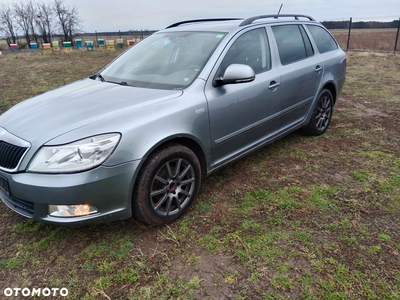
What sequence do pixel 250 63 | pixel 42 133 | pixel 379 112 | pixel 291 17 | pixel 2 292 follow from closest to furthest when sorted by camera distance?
pixel 2 292 < pixel 42 133 < pixel 250 63 < pixel 291 17 < pixel 379 112

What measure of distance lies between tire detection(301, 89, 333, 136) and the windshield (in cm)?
203

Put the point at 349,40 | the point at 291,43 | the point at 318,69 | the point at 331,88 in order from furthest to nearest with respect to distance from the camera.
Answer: the point at 349,40, the point at 331,88, the point at 318,69, the point at 291,43

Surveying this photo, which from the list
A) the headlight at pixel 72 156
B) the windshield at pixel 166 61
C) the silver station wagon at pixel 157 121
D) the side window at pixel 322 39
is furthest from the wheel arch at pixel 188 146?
the side window at pixel 322 39

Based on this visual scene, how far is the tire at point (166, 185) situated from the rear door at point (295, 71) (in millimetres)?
1569

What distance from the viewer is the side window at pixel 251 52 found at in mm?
3172

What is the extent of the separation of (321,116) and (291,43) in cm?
127

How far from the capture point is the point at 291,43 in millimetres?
3992

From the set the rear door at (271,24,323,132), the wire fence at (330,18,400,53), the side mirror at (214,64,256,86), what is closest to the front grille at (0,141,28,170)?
the side mirror at (214,64,256,86)

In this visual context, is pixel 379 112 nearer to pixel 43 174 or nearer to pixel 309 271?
pixel 309 271

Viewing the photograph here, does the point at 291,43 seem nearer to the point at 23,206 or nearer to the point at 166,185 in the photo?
the point at 166,185

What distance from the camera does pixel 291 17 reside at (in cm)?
436

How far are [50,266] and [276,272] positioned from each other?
5.24ft

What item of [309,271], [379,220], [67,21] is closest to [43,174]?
[309,271]

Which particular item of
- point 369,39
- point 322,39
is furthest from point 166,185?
point 369,39
